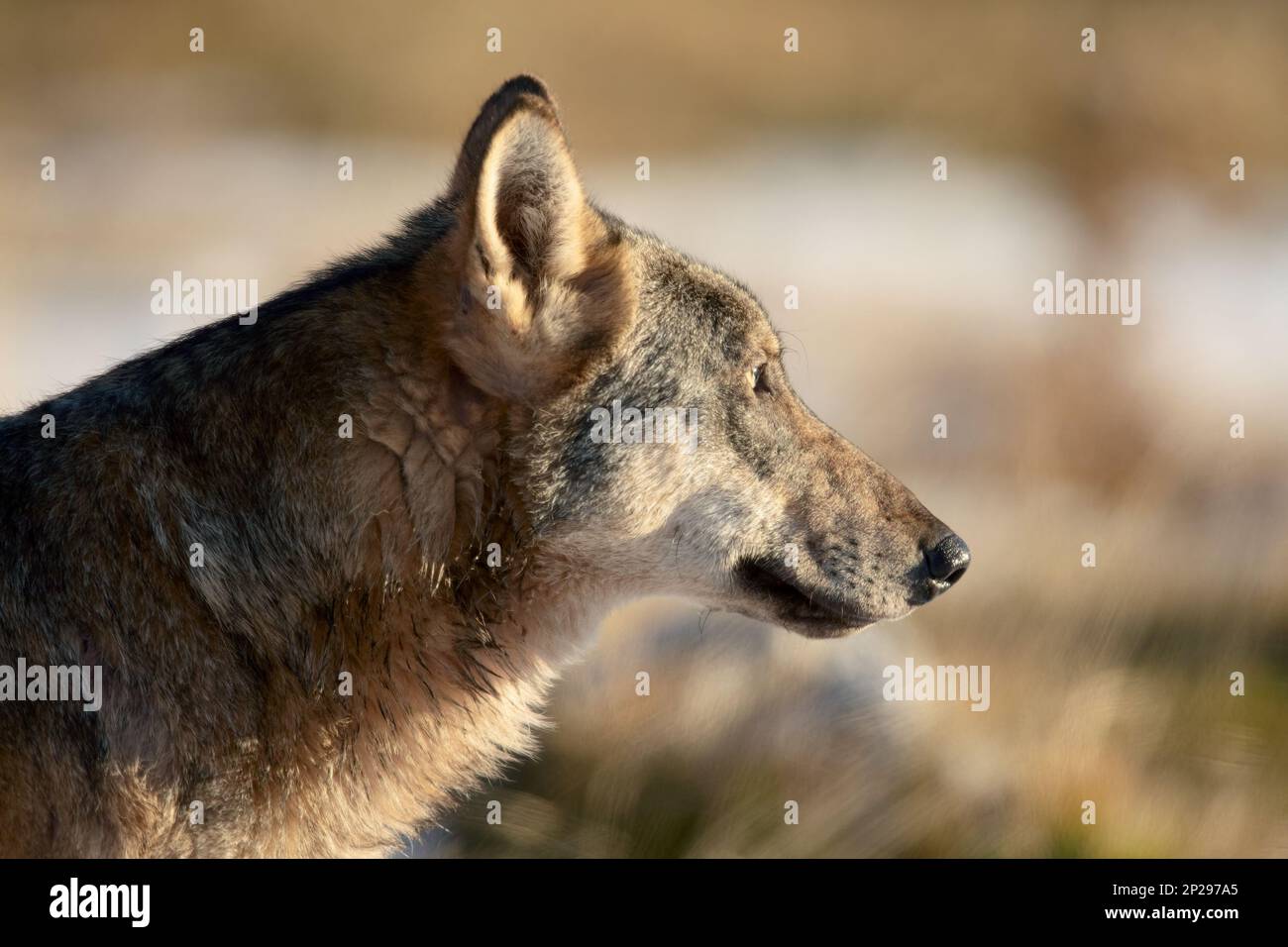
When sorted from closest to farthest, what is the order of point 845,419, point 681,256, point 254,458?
point 254,458
point 681,256
point 845,419

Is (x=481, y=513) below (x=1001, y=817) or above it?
above

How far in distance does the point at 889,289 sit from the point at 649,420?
1394 centimetres

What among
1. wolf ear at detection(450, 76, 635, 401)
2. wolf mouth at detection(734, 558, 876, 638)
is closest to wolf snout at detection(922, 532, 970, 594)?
wolf mouth at detection(734, 558, 876, 638)

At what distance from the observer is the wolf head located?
431 centimetres

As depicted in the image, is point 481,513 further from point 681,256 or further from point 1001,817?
point 1001,817

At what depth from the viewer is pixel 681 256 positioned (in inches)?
204

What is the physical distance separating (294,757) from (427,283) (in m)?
1.65

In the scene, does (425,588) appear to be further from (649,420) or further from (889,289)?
(889,289)

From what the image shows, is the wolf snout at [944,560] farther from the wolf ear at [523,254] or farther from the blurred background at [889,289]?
the blurred background at [889,289]

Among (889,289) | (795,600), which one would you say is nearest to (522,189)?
(795,600)

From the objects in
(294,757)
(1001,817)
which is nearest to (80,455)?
(294,757)

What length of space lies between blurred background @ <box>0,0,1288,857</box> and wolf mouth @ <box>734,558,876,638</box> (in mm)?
2886

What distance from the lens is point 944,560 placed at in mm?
5066

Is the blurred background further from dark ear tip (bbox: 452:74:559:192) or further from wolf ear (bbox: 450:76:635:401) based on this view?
dark ear tip (bbox: 452:74:559:192)
